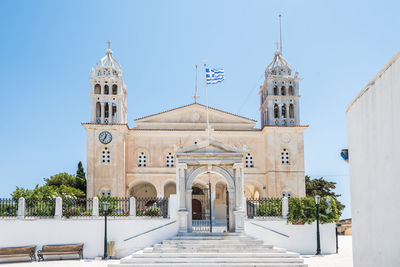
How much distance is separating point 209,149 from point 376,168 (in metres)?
10.8

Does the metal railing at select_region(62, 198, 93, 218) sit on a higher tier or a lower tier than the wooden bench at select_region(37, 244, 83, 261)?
higher

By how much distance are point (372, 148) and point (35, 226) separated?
52.0 ft

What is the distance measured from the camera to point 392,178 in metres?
9.30

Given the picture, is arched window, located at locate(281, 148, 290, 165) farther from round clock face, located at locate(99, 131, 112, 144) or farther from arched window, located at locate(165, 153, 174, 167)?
round clock face, located at locate(99, 131, 112, 144)

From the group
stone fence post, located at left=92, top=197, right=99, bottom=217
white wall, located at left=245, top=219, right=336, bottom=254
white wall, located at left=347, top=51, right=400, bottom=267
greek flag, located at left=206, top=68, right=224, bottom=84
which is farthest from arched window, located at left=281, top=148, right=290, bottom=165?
white wall, located at left=347, top=51, right=400, bottom=267

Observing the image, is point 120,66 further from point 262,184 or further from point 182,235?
point 182,235

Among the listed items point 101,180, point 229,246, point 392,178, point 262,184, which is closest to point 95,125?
point 101,180

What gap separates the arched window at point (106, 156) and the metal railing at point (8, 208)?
1521cm

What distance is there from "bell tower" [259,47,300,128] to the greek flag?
44.2 feet

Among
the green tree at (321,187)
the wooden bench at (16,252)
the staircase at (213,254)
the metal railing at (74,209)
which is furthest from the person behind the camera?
the green tree at (321,187)

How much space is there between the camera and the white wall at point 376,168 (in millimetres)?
9195

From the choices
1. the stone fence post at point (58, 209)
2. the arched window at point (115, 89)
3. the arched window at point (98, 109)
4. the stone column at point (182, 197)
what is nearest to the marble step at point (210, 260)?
the stone column at point (182, 197)

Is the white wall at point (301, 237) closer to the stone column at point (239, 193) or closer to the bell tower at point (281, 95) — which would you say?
the stone column at point (239, 193)

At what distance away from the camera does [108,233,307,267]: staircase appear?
54.2 feet
